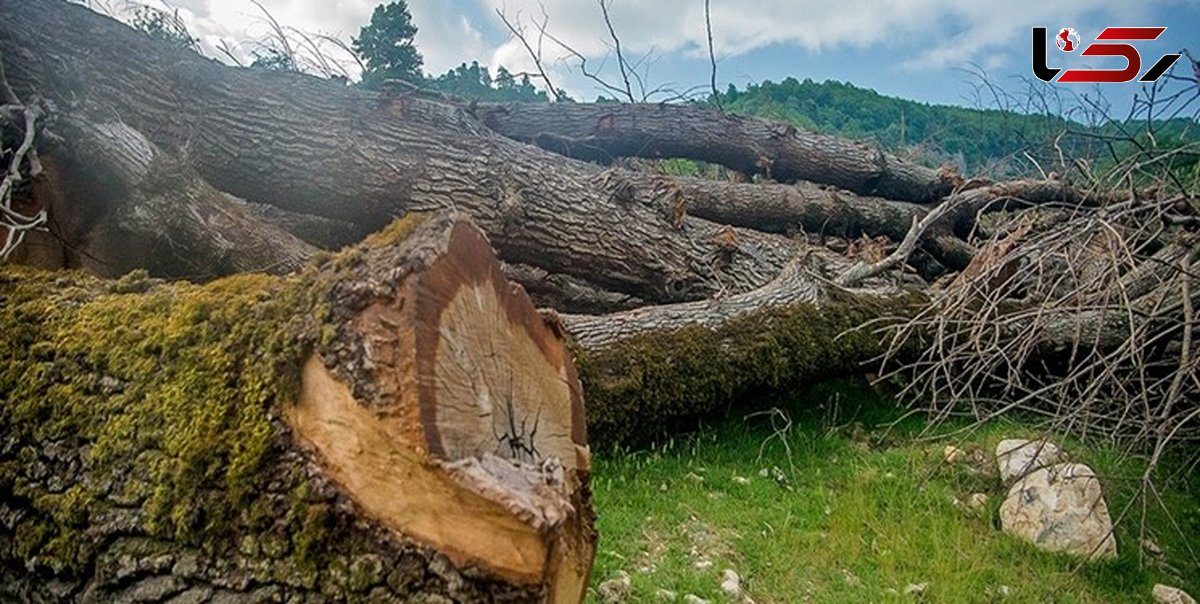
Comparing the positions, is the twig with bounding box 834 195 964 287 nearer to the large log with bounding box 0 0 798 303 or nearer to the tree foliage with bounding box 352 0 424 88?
the large log with bounding box 0 0 798 303

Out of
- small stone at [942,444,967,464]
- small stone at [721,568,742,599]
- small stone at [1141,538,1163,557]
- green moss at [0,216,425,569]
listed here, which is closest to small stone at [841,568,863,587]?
small stone at [721,568,742,599]

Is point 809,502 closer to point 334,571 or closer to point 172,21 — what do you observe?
point 334,571

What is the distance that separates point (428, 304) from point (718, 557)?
1789mm

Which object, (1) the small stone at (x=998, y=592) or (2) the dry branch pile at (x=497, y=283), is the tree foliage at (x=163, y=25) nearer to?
(2) the dry branch pile at (x=497, y=283)

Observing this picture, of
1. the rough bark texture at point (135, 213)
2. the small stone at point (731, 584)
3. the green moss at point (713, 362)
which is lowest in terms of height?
the small stone at point (731, 584)

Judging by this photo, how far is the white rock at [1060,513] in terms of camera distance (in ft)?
9.70

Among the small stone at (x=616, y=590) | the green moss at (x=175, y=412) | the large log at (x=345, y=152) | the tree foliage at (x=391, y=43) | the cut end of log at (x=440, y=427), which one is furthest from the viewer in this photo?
the tree foliage at (x=391, y=43)

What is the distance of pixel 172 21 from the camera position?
4.97m

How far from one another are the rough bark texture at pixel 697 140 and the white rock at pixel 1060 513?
3879 mm

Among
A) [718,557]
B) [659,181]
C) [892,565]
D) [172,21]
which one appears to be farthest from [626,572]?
[172,21]

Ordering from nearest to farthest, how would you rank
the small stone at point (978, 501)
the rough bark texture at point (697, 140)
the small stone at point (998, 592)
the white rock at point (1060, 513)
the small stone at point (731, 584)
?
1. the small stone at point (731, 584)
2. the small stone at point (998, 592)
3. the white rock at point (1060, 513)
4. the small stone at point (978, 501)
5. the rough bark texture at point (697, 140)

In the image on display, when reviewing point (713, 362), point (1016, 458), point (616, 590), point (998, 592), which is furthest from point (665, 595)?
point (1016, 458)

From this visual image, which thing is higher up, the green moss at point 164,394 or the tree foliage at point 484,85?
the tree foliage at point 484,85

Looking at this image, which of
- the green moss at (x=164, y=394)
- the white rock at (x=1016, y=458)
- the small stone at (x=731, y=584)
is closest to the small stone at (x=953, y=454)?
the white rock at (x=1016, y=458)
